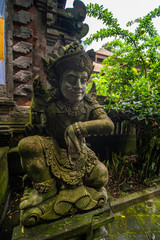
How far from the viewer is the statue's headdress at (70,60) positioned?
1.18 metres

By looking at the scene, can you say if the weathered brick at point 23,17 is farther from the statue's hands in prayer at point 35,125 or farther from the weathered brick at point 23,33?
the statue's hands in prayer at point 35,125

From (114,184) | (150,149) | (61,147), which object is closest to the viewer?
(61,147)

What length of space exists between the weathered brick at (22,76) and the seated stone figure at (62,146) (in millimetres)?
1680

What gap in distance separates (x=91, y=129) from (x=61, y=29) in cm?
276

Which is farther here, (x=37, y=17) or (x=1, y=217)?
(x=37, y=17)

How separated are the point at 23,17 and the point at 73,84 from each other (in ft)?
8.28

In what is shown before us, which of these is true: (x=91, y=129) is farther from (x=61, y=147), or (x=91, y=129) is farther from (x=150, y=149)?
(x=150, y=149)

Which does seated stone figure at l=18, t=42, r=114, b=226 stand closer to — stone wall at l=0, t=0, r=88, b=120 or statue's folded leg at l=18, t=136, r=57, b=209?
statue's folded leg at l=18, t=136, r=57, b=209

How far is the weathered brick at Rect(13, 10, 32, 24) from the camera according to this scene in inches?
102

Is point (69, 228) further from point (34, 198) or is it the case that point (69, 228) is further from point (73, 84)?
point (73, 84)

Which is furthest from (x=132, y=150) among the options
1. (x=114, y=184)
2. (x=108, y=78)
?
(x=108, y=78)

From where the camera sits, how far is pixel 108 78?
5.80 metres

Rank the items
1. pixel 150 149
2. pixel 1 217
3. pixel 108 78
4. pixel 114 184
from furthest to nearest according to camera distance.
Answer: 1. pixel 108 78
2. pixel 150 149
3. pixel 114 184
4. pixel 1 217

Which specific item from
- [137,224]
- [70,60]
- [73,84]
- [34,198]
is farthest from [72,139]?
[137,224]
